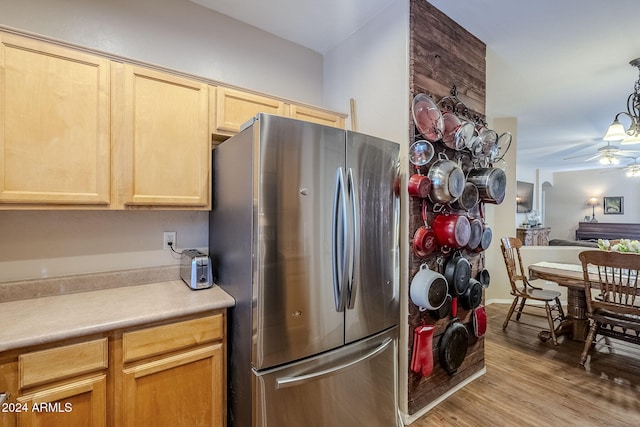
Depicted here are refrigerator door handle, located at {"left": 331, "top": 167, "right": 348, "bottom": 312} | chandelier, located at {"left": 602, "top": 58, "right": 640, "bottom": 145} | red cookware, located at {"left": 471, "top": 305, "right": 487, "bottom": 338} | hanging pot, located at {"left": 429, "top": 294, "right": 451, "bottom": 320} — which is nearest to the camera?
refrigerator door handle, located at {"left": 331, "top": 167, "right": 348, "bottom": 312}

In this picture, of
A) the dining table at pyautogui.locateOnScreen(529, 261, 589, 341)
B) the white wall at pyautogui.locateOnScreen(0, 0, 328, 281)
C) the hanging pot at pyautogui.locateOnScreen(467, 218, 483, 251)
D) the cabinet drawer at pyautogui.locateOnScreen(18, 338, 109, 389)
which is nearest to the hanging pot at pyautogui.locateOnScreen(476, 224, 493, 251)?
the hanging pot at pyautogui.locateOnScreen(467, 218, 483, 251)

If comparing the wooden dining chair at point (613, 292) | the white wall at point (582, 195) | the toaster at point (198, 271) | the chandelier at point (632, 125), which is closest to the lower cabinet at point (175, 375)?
the toaster at point (198, 271)

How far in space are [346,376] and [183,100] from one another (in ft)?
5.73

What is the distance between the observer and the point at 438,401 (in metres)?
2.07

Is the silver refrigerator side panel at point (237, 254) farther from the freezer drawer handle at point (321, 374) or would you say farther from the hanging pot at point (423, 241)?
the hanging pot at point (423, 241)

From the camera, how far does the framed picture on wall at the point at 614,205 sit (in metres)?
8.07

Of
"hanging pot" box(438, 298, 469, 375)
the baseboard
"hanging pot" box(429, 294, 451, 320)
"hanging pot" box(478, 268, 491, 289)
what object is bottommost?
the baseboard

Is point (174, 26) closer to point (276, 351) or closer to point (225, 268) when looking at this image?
point (225, 268)

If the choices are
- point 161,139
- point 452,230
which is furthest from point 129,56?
point 452,230

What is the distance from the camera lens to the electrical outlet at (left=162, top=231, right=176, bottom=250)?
1934mm

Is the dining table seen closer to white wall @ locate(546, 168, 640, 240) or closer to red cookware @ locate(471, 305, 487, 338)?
red cookware @ locate(471, 305, 487, 338)

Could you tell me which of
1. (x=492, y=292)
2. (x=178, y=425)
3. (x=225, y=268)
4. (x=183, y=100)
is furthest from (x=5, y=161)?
(x=492, y=292)

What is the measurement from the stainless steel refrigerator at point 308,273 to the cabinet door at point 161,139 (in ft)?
0.53

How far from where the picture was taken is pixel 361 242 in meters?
1.60
